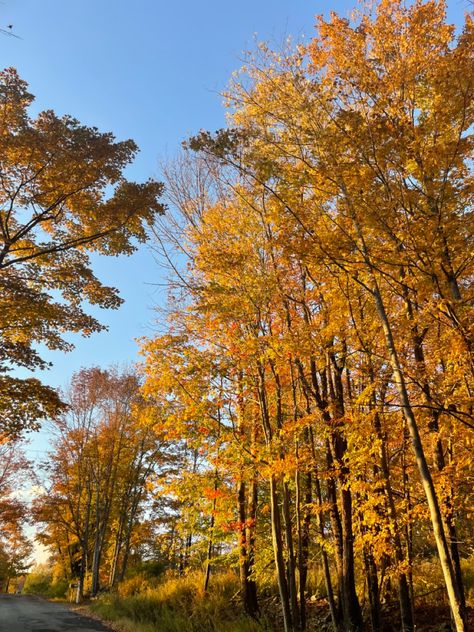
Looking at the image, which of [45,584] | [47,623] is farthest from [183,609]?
[45,584]

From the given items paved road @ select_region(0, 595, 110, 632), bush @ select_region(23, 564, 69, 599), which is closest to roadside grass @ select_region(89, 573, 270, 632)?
paved road @ select_region(0, 595, 110, 632)

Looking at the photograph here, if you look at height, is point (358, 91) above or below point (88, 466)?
above

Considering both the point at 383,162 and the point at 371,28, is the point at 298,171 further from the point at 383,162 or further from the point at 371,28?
the point at 371,28

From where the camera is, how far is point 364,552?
326 inches

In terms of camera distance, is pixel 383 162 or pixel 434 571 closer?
pixel 383 162

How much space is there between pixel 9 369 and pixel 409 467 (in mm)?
8224

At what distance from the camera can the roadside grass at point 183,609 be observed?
10.0 metres

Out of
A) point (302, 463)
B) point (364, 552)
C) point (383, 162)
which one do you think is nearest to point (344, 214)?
point (383, 162)

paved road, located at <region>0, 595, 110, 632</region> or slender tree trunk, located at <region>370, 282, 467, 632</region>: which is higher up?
slender tree trunk, located at <region>370, 282, 467, 632</region>

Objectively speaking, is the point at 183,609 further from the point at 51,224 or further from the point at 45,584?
the point at 45,584

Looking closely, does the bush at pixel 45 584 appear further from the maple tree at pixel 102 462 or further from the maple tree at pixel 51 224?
the maple tree at pixel 51 224

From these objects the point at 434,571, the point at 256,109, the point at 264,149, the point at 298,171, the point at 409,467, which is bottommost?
the point at 434,571

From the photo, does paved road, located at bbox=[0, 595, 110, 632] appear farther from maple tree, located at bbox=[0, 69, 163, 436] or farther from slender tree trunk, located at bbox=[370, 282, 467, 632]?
slender tree trunk, located at bbox=[370, 282, 467, 632]

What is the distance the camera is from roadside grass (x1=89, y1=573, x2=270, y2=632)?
10016 millimetres
